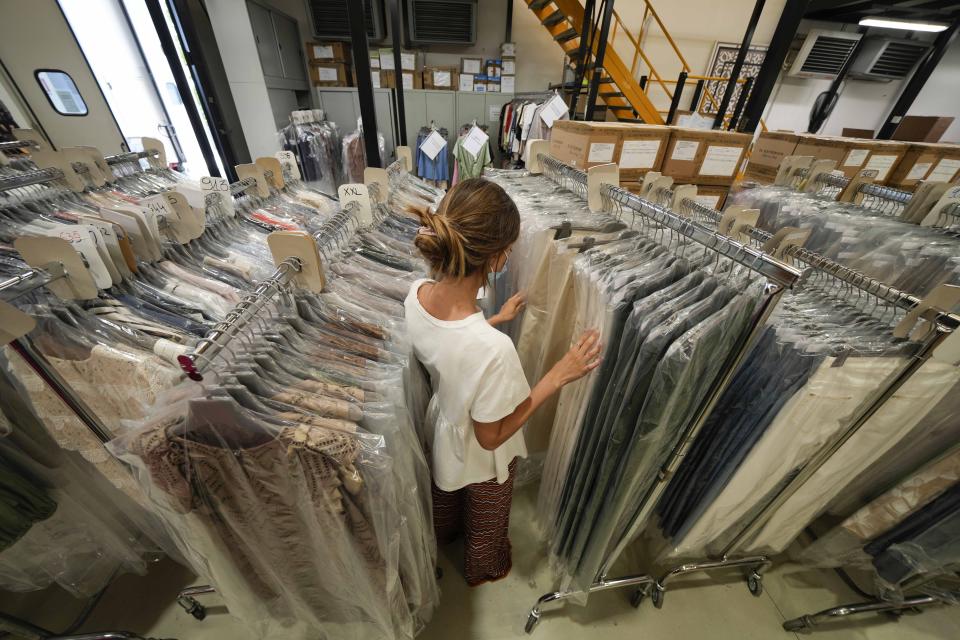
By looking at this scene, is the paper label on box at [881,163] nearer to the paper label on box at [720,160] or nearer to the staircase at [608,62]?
the paper label on box at [720,160]

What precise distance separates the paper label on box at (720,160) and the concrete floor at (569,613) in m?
2.04

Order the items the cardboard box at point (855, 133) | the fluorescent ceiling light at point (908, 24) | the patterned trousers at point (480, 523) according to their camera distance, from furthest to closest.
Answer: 1. the cardboard box at point (855, 133)
2. the fluorescent ceiling light at point (908, 24)
3. the patterned trousers at point (480, 523)

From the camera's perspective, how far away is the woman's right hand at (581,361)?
0.87 metres

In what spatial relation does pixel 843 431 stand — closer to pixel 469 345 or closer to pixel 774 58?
pixel 469 345

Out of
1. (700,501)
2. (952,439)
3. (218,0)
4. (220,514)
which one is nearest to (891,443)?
(952,439)

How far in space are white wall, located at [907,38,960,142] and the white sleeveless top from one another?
9.75 m

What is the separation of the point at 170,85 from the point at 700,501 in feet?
21.9

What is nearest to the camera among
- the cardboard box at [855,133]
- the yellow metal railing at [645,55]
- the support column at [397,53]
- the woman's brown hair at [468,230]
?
the woman's brown hair at [468,230]

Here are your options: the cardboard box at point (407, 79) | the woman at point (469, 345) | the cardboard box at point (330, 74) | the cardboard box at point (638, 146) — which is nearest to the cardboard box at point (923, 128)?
the cardboard box at point (638, 146)

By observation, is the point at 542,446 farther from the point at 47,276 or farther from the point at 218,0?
the point at 218,0

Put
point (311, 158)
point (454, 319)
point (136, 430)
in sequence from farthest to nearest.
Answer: point (311, 158) < point (454, 319) < point (136, 430)

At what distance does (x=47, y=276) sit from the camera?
69cm

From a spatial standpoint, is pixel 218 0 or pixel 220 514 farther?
pixel 218 0

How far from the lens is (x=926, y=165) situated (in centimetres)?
Result: 233
